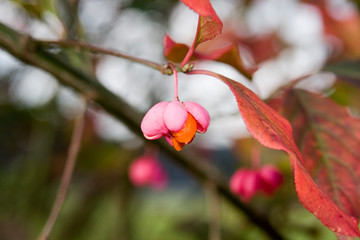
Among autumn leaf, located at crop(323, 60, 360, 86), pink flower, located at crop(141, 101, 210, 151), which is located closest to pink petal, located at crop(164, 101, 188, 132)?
pink flower, located at crop(141, 101, 210, 151)

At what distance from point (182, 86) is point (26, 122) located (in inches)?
33.4

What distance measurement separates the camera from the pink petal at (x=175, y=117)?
0.39m

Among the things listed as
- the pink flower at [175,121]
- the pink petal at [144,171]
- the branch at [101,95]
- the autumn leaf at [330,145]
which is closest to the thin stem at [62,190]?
the branch at [101,95]

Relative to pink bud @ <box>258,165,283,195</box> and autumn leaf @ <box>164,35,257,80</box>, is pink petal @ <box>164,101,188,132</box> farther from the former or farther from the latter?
pink bud @ <box>258,165,283,195</box>

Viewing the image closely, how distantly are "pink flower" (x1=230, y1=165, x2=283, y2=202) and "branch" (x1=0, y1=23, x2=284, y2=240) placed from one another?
21mm

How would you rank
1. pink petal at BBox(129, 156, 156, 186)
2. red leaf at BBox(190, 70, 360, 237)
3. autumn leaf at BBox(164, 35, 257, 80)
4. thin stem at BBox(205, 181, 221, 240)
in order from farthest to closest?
1. pink petal at BBox(129, 156, 156, 186)
2. thin stem at BBox(205, 181, 221, 240)
3. autumn leaf at BBox(164, 35, 257, 80)
4. red leaf at BBox(190, 70, 360, 237)

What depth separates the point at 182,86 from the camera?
1654 millimetres

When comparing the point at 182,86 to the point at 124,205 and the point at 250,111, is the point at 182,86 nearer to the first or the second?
the point at 124,205

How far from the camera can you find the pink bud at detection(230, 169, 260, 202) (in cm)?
76

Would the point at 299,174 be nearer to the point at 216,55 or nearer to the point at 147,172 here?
the point at 216,55

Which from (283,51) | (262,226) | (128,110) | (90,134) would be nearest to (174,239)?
(90,134)

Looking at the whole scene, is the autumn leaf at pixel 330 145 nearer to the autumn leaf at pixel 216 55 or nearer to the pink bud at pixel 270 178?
the autumn leaf at pixel 216 55

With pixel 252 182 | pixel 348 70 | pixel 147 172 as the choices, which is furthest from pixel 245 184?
pixel 147 172

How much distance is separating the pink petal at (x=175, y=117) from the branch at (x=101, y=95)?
26 cm
